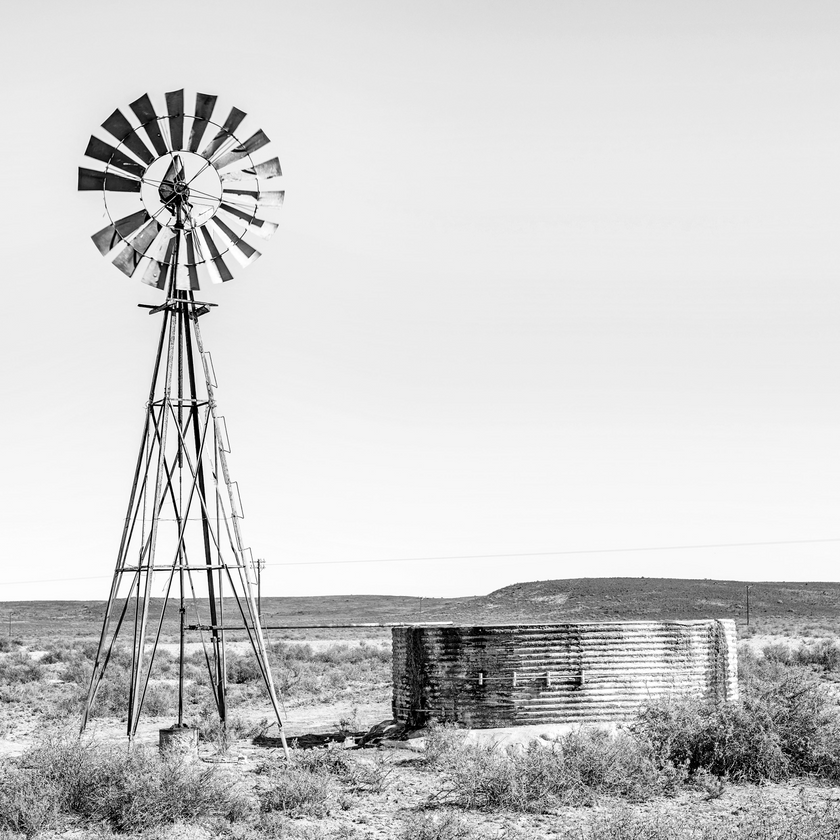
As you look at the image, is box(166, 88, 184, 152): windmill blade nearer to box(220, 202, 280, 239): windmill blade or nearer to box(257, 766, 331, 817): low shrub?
box(220, 202, 280, 239): windmill blade

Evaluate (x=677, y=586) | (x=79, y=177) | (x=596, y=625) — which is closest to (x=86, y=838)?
(x=596, y=625)

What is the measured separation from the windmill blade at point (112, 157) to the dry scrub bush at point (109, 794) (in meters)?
6.85

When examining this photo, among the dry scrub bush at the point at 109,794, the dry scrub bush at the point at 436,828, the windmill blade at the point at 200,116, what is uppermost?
the windmill blade at the point at 200,116

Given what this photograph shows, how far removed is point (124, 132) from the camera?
12.8m

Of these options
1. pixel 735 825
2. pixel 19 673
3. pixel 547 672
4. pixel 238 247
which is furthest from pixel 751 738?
pixel 19 673

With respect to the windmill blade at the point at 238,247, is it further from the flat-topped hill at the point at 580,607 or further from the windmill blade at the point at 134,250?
the flat-topped hill at the point at 580,607

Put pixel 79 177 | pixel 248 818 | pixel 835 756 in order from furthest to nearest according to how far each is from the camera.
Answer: pixel 79 177 < pixel 835 756 < pixel 248 818

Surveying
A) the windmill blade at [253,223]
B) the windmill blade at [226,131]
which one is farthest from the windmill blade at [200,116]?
the windmill blade at [253,223]

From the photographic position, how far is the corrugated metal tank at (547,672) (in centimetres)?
1320

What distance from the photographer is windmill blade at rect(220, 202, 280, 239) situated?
13.9 metres

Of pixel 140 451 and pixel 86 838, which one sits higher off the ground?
pixel 140 451

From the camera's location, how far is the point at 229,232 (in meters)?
13.9

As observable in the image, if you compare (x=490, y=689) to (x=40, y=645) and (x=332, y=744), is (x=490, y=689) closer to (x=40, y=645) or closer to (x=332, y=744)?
(x=332, y=744)

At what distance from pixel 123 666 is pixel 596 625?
16.9m
